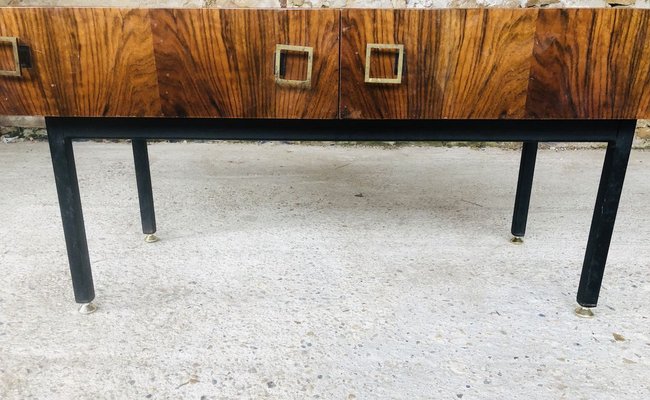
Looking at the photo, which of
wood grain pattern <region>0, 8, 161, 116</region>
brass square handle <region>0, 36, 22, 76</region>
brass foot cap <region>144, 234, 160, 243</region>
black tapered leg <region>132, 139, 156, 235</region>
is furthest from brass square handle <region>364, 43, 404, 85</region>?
brass foot cap <region>144, 234, 160, 243</region>

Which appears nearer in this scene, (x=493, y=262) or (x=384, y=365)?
(x=384, y=365)

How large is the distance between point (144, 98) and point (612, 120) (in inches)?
39.2

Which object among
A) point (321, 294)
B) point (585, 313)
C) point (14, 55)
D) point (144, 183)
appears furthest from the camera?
point (144, 183)

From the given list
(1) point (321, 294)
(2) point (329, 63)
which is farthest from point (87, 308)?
(2) point (329, 63)

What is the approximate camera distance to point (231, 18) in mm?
965

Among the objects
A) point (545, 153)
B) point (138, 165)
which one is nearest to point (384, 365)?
point (138, 165)

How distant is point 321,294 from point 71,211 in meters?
0.66

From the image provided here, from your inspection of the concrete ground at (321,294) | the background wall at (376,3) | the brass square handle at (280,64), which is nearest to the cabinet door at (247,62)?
the brass square handle at (280,64)

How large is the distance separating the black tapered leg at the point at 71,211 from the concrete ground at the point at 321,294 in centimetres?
8

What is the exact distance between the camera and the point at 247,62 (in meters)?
1.00

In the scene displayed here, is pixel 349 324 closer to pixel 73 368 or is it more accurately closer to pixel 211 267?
A: pixel 211 267

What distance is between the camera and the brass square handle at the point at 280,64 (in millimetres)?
982

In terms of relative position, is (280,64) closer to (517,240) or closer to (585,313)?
(585,313)

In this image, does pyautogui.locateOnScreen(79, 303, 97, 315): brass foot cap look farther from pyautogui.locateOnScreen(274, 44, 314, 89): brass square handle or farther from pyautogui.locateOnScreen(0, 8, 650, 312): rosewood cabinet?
pyautogui.locateOnScreen(274, 44, 314, 89): brass square handle
